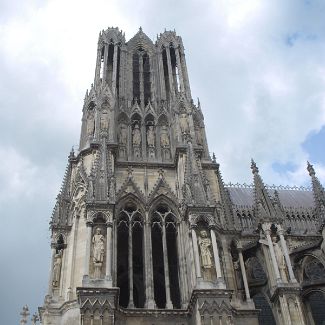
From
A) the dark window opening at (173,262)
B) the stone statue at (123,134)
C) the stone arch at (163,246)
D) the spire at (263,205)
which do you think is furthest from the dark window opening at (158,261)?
the stone statue at (123,134)

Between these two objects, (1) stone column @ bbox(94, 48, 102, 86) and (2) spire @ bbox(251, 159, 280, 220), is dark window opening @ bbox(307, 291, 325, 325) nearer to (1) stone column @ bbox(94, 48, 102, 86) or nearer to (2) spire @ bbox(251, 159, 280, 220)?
(2) spire @ bbox(251, 159, 280, 220)

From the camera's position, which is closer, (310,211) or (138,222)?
(138,222)

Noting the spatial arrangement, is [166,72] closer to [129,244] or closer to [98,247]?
[129,244]

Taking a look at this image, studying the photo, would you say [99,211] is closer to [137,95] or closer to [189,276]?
[189,276]

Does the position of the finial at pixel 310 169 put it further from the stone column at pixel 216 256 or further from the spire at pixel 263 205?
the stone column at pixel 216 256

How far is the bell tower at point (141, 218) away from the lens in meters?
19.9

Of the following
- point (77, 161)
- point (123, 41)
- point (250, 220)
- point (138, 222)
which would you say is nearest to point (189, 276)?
point (138, 222)

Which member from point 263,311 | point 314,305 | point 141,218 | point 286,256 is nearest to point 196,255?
point 141,218

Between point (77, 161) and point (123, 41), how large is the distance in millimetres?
10899

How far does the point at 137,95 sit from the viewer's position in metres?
31.0

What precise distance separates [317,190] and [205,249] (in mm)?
9831

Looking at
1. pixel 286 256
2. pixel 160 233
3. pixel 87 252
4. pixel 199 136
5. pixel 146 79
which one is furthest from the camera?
pixel 146 79

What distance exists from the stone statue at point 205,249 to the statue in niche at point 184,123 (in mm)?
7244

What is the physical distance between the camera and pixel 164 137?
28.0m
